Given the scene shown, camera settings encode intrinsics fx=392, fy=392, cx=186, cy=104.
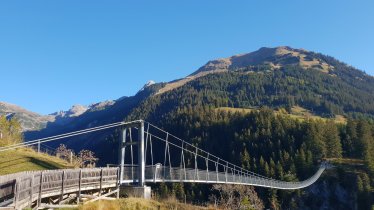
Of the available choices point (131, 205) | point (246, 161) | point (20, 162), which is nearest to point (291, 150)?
point (246, 161)

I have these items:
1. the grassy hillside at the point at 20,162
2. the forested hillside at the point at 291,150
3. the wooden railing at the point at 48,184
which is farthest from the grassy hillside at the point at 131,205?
the forested hillside at the point at 291,150

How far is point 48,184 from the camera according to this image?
16.2 metres

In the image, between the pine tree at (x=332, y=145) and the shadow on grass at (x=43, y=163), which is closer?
the shadow on grass at (x=43, y=163)

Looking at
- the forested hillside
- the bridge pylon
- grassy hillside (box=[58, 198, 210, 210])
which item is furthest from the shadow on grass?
the forested hillside

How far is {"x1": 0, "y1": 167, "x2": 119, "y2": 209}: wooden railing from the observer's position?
1310cm

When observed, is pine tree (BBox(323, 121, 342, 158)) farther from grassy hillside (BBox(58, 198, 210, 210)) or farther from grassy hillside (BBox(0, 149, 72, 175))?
grassy hillside (BBox(58, 198, 210, 210))

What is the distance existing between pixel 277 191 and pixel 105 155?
11469 centimetres

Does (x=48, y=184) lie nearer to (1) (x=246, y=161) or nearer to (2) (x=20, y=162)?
(2) (x=20, y=162)

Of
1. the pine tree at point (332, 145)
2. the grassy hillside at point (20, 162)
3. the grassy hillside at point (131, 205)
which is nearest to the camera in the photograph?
the grassy hillside at point (131, 205)

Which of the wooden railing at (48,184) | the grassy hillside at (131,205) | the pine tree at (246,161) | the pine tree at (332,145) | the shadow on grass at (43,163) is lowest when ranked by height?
the grassy hillside at (131,205)

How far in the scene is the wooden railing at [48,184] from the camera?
13.1 metres

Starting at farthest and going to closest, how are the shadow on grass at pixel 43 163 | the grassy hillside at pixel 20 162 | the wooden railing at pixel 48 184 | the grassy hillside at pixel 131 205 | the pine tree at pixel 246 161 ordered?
the pine tree at pixel 246 161
the shadow on grass at pixel 43 163
the grassy hillside at pixel 20 162
the grassy hillside at pixel 131 205
the wooden railing at pixel 48 184

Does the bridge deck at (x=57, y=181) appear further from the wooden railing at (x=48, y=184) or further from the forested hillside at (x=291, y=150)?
the forested hillside at (x=291, y=150)

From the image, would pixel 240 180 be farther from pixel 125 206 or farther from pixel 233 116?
pixel 233 116
